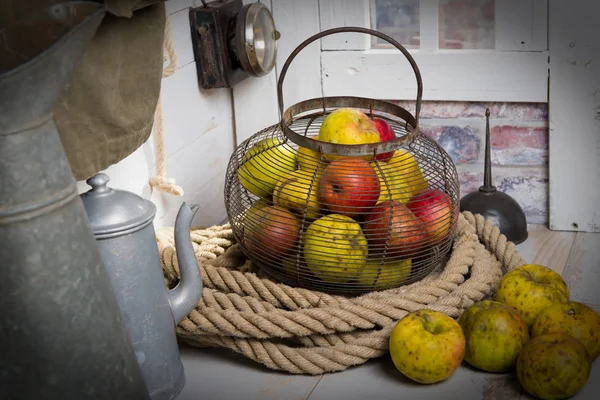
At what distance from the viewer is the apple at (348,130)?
1324 mm

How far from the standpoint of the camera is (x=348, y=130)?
4.35 ft

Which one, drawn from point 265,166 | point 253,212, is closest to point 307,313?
point 253,212

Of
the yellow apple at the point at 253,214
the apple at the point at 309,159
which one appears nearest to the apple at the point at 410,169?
the apple at the point at 309,159

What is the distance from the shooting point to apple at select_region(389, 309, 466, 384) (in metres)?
1.15

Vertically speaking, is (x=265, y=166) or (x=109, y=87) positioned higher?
(x=109, y=87)

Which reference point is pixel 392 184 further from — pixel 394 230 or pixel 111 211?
pixel 111 211

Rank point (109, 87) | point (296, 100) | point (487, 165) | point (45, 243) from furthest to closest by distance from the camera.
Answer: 1. point (296, 100)
2. point (487, 165)
3. point (109, 87)
4. point (45, 243)

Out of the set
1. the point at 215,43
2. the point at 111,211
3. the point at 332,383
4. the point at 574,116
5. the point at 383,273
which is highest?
the point at 215,43

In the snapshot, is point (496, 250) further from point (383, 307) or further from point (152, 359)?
point (152, 359)

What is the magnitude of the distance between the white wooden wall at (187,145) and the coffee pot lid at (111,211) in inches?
12.6

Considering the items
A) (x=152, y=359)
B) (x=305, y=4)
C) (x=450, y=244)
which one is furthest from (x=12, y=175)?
(x=305, y=4)

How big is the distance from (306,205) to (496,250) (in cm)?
40

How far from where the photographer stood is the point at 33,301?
28.5 inches

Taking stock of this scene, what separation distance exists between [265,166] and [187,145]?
33 cm
